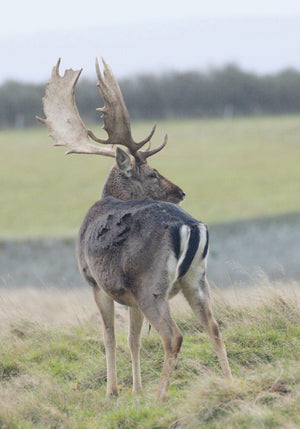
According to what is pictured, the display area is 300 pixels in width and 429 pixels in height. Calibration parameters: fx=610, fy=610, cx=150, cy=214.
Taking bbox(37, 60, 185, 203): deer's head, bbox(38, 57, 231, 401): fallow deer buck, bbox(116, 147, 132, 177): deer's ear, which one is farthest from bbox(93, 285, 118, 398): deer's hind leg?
bbox(116, 147, 132, 177): deer's ear

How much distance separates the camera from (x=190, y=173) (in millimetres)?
35406

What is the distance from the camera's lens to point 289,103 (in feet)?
157

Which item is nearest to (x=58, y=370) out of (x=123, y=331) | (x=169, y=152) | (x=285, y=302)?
(x=123, y=331)

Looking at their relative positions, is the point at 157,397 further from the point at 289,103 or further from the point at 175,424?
the point at 289,103

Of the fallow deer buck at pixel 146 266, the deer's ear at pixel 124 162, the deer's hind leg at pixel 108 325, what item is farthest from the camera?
the deer's ear at pixel 124 162

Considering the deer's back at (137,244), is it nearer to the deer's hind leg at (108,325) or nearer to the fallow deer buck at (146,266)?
the fallow deer buck at (146,266)

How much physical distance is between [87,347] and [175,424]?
2653 millimetres

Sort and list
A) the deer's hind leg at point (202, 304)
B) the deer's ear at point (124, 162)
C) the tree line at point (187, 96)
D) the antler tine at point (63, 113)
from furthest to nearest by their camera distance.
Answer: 1. the tree line at point (187, 96)
2. the antler tine at point (63, 113)
3. the deer's ear at point (124, 162)
4. the deer's hind leg at point (202, 304)

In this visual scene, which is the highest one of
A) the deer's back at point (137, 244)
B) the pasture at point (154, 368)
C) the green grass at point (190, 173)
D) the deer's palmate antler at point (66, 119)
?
the deer's palmate antler at point (66, 119)

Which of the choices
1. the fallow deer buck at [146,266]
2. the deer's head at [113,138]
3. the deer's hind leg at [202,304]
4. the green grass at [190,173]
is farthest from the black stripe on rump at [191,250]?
the green grass at [190,173]

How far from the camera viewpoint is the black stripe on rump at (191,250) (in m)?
5.30

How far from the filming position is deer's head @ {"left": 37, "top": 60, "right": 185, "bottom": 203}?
6.96 metres

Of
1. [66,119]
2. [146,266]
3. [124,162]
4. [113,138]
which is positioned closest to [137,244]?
[146,266]

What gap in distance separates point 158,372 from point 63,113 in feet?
11.2
